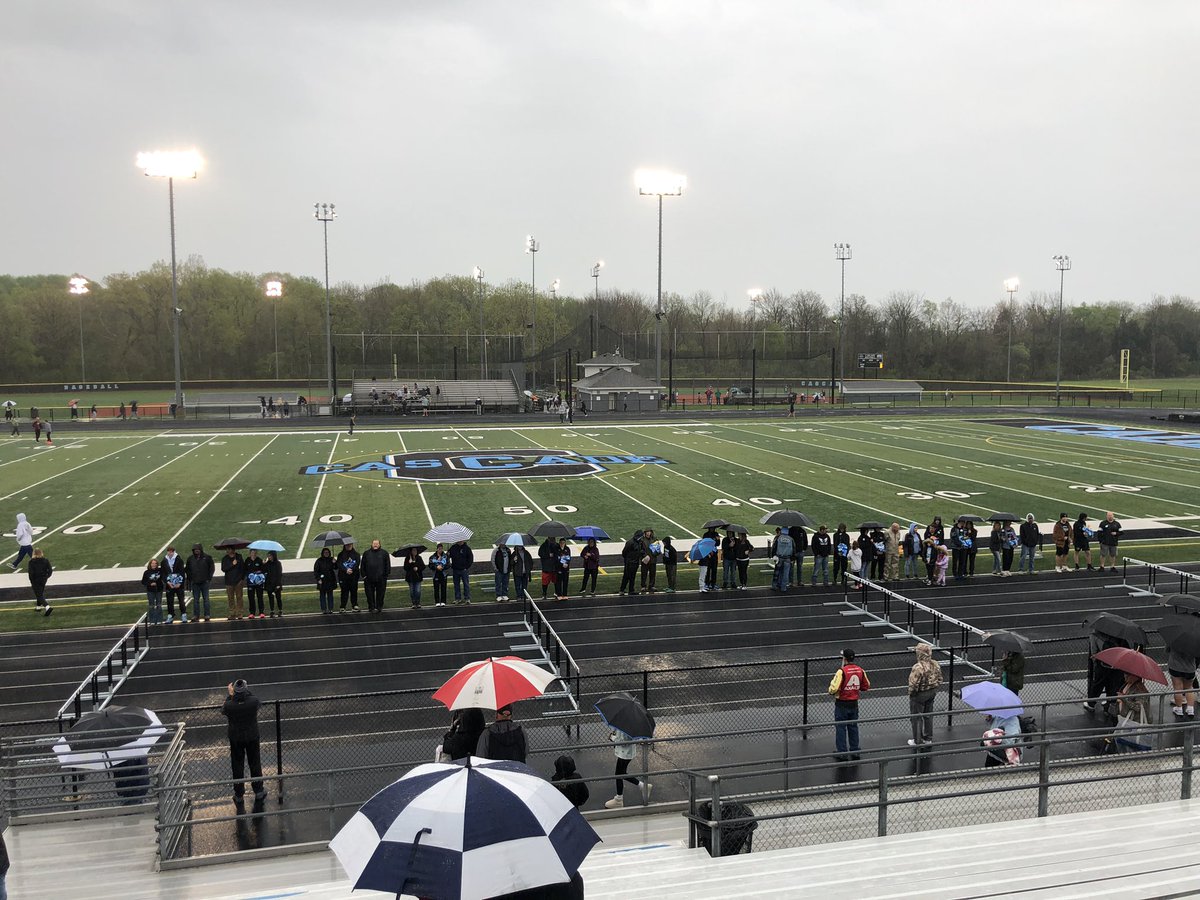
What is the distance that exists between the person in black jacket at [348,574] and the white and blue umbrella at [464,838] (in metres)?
13.2

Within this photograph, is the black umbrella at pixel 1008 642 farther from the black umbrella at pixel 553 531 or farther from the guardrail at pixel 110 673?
the guardrail at pixel 110 673

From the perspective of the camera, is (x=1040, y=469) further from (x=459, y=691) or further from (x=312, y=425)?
(x=312, y=425)

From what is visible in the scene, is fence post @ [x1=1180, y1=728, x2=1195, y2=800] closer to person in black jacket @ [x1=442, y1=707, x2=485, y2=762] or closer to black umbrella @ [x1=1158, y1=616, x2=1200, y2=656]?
black umbrella @ [x1=1158, y1=616, x2=1200, y2=656]

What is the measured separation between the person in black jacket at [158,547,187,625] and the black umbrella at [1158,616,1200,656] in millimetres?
15804

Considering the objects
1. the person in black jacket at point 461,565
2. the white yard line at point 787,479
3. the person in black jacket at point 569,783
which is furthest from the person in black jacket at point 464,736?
the white yard line at point 787,479

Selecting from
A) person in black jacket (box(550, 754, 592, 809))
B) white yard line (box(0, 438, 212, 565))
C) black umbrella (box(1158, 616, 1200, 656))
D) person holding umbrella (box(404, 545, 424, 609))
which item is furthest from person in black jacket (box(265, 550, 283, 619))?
black umbrella (box(1158, 616, 1200, 656))

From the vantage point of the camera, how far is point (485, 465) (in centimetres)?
3894

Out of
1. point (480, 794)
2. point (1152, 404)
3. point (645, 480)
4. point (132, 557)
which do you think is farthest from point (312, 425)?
point (1152, 404)

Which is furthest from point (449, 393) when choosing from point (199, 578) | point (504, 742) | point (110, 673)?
point (504, 742)

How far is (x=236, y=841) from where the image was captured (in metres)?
8.67

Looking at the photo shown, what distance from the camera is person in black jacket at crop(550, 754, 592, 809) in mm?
7941

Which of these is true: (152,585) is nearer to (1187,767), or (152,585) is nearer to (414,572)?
(414,572)

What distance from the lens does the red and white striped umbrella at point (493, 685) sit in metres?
8.97

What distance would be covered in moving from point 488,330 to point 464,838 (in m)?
122
